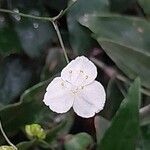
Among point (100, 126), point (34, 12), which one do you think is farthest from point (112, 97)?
point (34, 12)

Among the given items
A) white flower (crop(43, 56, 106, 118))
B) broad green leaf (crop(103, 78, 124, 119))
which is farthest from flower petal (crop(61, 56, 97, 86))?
broad green leaf (crop(103, 78, 124, 119))

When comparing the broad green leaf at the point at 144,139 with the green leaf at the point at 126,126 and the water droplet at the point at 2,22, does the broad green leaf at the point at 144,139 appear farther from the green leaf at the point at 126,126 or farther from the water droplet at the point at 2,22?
the water droplet at the point at 2,22

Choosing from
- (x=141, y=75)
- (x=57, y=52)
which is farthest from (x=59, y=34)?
(x=141, y=75)

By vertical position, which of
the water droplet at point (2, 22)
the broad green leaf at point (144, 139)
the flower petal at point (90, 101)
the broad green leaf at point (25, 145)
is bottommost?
the broad green leaf at point (144, 139)

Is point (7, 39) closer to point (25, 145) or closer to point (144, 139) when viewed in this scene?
point (25, 145)

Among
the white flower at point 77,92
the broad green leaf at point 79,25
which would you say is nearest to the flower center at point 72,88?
the white flower at point 77,92

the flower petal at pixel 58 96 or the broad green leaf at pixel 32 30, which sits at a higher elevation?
the broad green leaf at pixel 32 30
